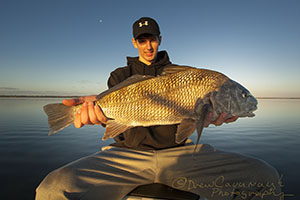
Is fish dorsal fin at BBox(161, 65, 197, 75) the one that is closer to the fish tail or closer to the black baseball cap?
the black baseball cap

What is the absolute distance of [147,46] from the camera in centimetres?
414

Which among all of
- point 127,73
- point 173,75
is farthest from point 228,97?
point 127,73

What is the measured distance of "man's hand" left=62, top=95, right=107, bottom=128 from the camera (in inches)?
111

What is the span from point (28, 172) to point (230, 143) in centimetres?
855

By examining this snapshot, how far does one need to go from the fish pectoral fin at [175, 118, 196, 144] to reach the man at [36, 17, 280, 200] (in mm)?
367

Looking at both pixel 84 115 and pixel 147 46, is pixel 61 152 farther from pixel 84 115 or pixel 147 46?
pixel 147 46

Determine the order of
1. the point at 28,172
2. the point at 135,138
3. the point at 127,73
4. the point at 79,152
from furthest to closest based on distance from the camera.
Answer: the point at 79,152 < the point at 28,172 < the point at 127,73 < the point at 135,138

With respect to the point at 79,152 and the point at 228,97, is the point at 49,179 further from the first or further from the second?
the point at 79,152

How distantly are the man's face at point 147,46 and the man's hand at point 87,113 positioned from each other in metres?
1.85

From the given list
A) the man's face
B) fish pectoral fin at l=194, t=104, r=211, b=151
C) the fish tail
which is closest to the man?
the fish tail

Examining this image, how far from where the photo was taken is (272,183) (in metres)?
2.52

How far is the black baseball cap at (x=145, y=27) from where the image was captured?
400 centimetres

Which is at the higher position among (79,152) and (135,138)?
(135,138)

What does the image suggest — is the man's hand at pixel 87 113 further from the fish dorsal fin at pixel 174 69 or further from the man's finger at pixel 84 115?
the fish dorsal fin at pixel 174 69
